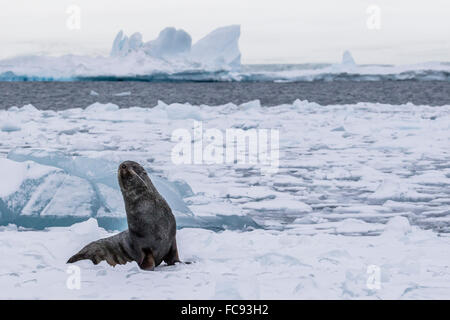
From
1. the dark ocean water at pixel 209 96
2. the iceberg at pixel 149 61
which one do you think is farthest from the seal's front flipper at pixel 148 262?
the iceberg at pixel 149 61

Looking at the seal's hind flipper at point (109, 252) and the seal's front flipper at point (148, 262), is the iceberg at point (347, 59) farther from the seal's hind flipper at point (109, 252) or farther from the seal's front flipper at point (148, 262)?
the seal's front flipper at point (148, 262)

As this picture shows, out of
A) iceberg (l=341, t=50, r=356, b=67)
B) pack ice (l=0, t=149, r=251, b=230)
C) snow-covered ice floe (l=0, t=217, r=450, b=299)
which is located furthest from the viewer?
iceberg (l=341, t=50, r=356, b=67)

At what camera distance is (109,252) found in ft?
14.9

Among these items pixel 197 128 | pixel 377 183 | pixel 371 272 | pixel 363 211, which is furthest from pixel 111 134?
pixel 371 272

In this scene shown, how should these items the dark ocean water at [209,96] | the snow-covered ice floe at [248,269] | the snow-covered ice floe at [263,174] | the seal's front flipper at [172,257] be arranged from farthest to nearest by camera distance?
the dark ocean water at [209,96]
the snow-covered ice floe at [263,174]
the seal's front flipper at [172,257]
the snow-covered ice floe at [248,269]

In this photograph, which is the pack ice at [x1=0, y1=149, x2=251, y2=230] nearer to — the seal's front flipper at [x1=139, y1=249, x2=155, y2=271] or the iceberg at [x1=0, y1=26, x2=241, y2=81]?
the seal's front flipper at [x1=139, y1=249, x2=155, y2=271]

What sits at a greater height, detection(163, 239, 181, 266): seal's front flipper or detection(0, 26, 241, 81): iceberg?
detection(0, 26, 241, 81): iceberg

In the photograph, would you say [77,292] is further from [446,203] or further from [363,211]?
[446,203]

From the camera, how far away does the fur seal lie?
14.3ft

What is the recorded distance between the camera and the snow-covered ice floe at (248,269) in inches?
146

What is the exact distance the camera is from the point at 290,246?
5.13 m

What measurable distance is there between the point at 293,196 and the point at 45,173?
118 inches

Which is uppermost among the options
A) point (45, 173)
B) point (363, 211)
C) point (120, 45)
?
point (120, 45)

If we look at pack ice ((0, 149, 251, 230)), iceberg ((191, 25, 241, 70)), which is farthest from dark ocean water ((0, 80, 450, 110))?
pack ice ((0, 149, 251, 230))
